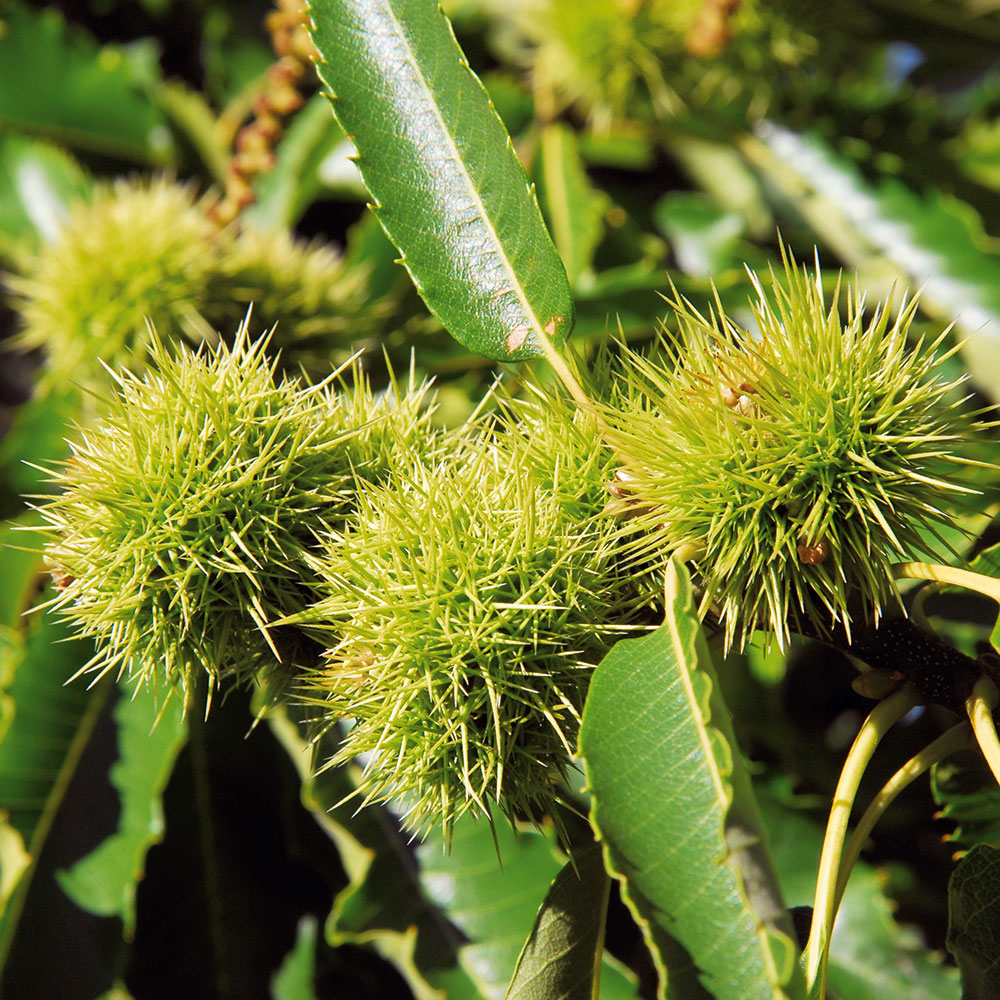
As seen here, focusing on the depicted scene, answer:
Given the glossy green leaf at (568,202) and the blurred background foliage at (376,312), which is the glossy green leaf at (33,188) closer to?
the blurred background foliage at (376,312)

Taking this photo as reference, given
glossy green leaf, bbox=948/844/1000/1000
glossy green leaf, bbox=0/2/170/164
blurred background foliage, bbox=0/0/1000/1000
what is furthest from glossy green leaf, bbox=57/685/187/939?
glossy green leaf, bbox=0/2/170/164

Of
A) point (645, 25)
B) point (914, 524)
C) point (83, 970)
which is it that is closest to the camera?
point (914, 524)

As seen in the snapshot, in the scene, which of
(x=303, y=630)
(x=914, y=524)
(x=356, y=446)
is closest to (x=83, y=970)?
(x=303, y=630)

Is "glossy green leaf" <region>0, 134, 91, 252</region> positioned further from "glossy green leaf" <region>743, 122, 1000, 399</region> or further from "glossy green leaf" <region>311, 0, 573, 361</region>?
"glossy green leaf" <region>743, 122, 1000, 399</region>

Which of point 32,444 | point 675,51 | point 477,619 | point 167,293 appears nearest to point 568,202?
point 675,51

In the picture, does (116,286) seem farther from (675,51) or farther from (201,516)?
(675,51)

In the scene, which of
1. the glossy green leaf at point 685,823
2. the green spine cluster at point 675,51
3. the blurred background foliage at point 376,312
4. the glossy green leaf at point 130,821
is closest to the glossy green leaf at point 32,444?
the blurred background foliage at point 376,312

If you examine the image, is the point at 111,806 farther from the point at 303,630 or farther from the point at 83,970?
the point at 303,630
